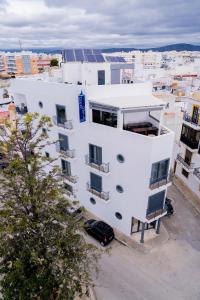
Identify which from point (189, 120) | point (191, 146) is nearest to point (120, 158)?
point (191, 146)

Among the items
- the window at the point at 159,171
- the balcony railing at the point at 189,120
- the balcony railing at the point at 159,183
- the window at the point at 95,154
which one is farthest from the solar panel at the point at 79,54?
the balcony railing at the point at 159,183

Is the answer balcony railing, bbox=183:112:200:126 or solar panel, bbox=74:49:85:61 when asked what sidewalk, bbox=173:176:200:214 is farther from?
solar panel, bbox=74:49:85:61

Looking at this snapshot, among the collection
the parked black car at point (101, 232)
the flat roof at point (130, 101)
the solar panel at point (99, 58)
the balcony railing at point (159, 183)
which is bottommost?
the parked black car at point (101, 232)

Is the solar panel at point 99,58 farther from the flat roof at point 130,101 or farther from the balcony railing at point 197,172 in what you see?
the balcony railing at point 197,172

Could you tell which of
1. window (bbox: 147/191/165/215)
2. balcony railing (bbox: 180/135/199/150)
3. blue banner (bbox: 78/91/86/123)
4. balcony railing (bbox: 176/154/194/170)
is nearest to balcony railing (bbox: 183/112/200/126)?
balcony railing (bbox: 180/135/199/150)

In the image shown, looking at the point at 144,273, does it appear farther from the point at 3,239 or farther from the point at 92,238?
the point at 3,239

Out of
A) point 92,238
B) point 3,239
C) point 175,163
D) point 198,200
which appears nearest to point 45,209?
point 3,239

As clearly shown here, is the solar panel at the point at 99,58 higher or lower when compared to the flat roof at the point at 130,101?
higher
